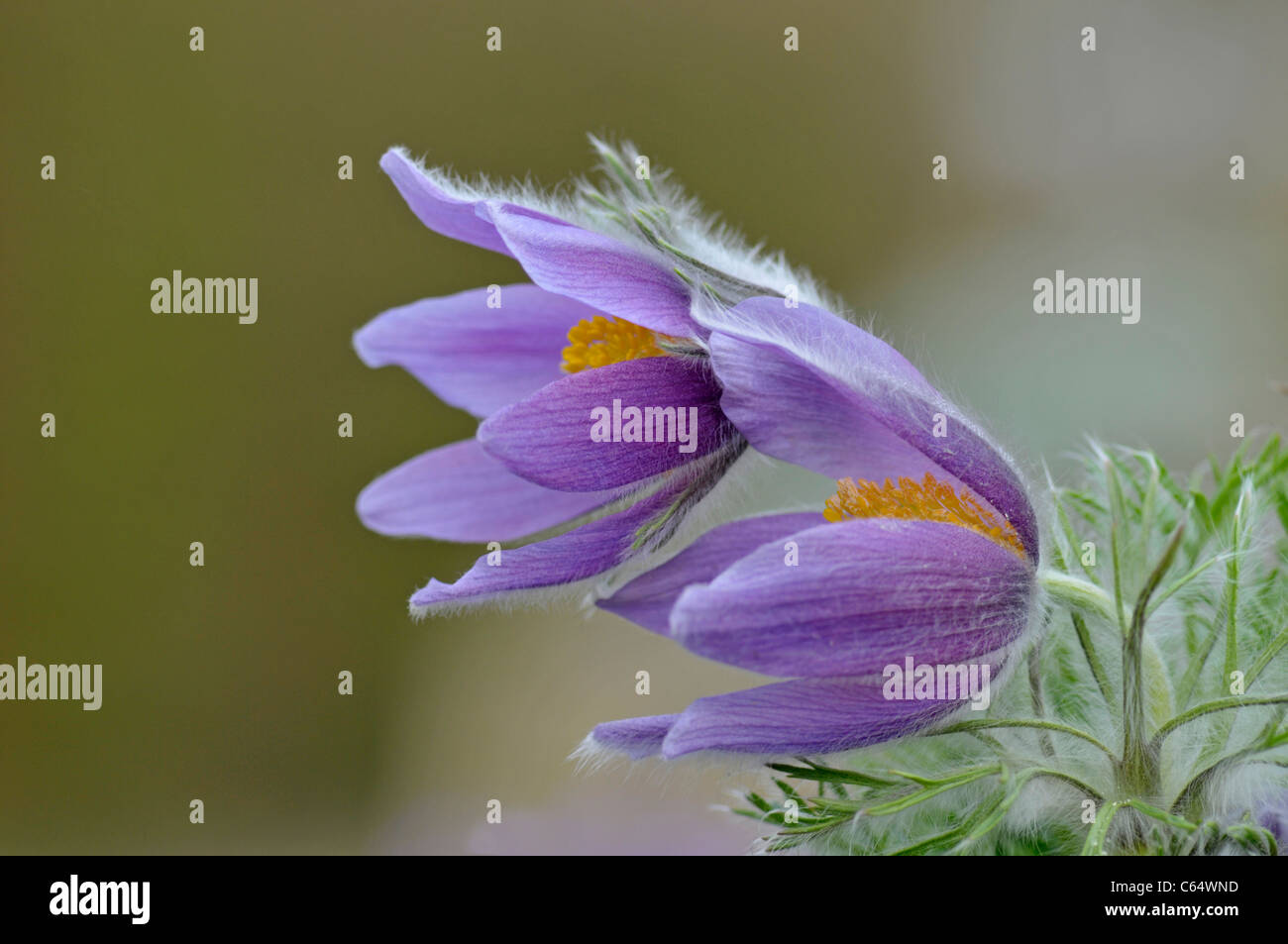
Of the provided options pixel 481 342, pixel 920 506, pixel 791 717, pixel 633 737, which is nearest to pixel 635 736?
pixel 633 737

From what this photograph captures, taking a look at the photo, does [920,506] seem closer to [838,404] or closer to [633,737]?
[838,404]

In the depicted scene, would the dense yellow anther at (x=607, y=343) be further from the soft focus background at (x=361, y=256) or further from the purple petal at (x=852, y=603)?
the soft focus background at (x=361, y=256)

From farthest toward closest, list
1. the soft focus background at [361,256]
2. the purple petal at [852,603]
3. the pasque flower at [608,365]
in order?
the soft focus background at [361,256]
the pasque flower at [608,365]
the purple petal at [852,603]

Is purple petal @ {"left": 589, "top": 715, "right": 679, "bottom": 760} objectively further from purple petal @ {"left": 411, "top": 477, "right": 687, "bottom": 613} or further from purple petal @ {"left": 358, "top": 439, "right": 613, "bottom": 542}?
purple petal @ {"left": 358, "top": 439, "right": 613, "bottom": 542}

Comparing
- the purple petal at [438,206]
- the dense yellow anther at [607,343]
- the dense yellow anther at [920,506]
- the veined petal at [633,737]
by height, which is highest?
the purple petal at [438,206]

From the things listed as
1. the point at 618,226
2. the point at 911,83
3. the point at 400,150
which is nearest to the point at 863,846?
the point at 618,226

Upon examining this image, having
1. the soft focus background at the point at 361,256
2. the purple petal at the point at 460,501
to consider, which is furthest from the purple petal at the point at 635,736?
the soft focus background at the point at 361,256

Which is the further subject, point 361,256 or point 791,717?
point 361,256

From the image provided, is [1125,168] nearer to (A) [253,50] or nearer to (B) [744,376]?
(A) [253,50]
